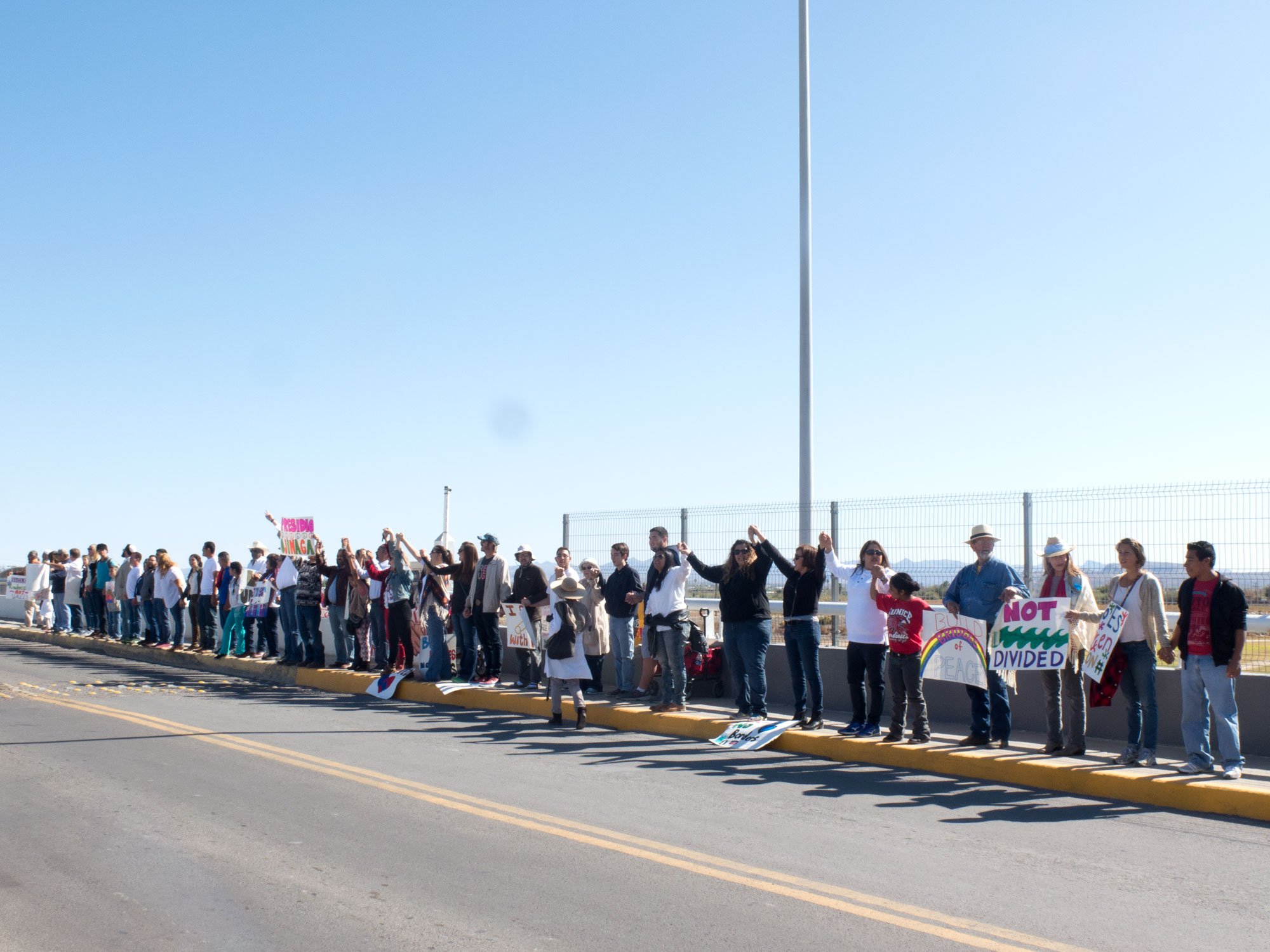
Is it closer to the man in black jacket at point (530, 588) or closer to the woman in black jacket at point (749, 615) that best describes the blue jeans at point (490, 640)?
the man in black jacket at point (530, 588)

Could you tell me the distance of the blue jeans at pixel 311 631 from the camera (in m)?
18.3

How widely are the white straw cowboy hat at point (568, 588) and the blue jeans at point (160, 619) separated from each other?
1305cm

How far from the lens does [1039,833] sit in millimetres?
7578

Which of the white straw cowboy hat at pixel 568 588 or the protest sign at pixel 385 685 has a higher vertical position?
the white straw cowboy hat at pixel 568 588

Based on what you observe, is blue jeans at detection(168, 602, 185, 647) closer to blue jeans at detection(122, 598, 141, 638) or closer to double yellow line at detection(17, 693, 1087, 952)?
blue jeans at detection(122, 598, 141, 638)

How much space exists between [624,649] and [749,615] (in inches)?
106

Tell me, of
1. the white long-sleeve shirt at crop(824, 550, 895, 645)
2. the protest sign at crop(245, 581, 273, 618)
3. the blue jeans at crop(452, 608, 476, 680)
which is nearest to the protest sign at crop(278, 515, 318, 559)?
the protest sign at crop(245, 581, 273, 618)

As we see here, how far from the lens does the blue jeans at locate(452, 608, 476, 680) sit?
15852mm

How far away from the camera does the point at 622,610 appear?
14.3 m

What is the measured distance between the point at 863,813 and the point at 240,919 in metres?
4.38

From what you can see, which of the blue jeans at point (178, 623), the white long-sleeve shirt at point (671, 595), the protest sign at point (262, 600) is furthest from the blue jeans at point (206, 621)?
the white long-sleeve shirt at point (671, 595)

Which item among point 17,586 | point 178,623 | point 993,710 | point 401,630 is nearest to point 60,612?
point 17,586

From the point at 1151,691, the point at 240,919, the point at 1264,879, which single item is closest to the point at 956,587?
the point at 1151,691

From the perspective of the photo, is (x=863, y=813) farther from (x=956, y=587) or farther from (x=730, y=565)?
(x=730, y=565)
